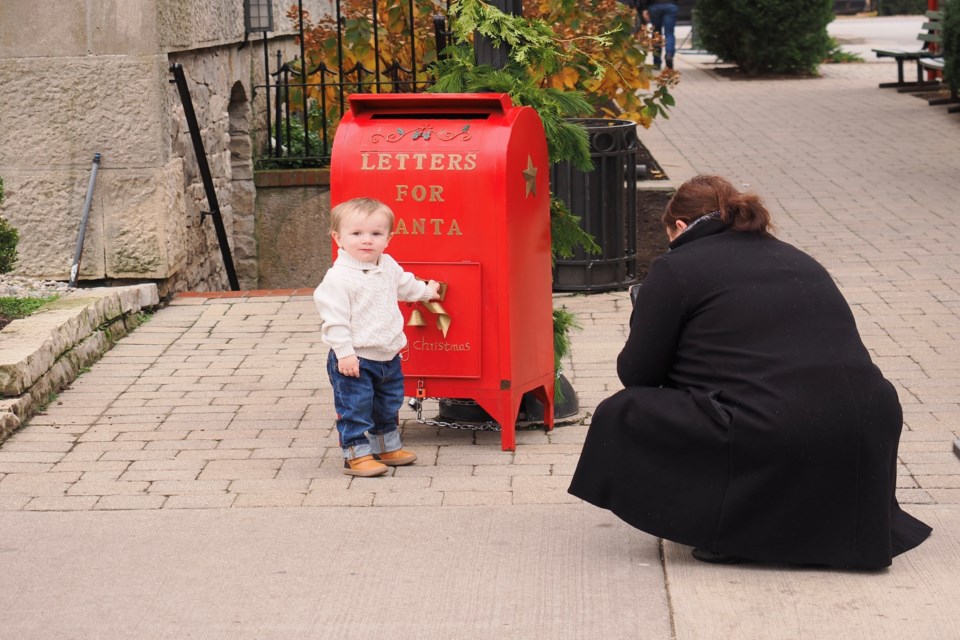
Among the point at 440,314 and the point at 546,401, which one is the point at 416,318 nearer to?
the point at 440,314

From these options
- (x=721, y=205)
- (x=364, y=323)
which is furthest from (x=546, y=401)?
(x=721, y=205)

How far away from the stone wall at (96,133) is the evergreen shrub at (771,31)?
1290cm


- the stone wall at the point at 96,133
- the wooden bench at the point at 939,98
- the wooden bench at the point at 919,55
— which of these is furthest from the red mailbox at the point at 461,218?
the wooden bench at the point at 919,55

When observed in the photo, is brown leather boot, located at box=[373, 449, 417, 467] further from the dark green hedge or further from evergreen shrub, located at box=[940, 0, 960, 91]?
the dark green hedge

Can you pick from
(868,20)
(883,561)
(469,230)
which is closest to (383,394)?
(469,230)

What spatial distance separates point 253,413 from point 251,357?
1010mm

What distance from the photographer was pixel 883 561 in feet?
13.3

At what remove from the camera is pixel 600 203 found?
328 inches

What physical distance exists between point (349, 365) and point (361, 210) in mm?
542

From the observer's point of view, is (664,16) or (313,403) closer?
(313,403)

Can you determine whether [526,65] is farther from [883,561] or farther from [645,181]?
[645,181]

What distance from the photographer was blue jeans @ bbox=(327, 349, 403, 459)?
5035 millimetres

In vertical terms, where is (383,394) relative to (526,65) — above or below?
below

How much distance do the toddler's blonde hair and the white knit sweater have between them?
0.13m
